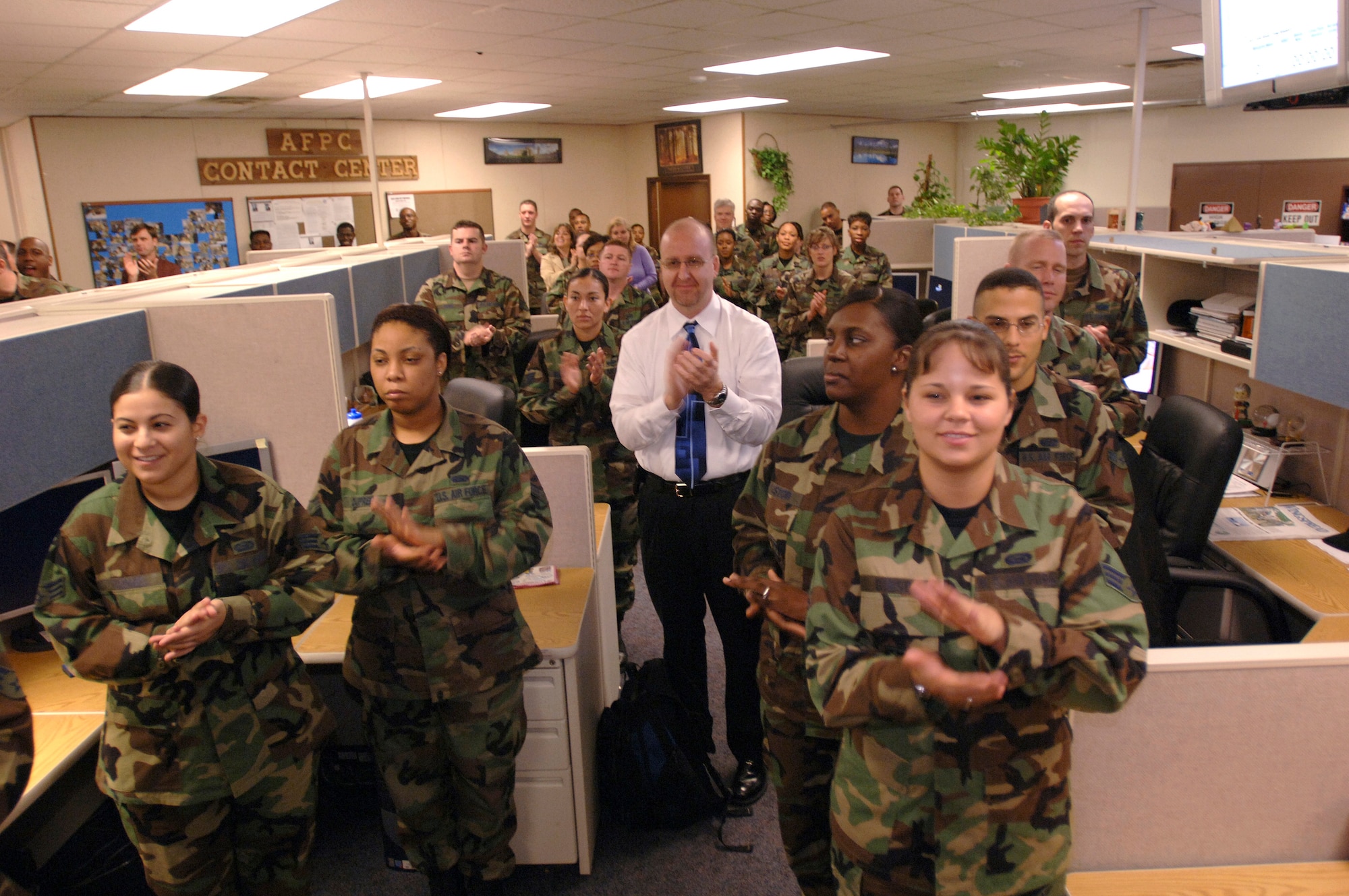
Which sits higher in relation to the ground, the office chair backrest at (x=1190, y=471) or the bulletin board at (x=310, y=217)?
the bulletin board at (x=310, y=217)

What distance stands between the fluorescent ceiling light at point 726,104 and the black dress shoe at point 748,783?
7.56m

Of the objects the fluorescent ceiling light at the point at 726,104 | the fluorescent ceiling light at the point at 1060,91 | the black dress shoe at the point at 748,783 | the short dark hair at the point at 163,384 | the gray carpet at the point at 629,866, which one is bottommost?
the gray carpet at the point at 629,866

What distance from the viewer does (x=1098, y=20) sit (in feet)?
17.3

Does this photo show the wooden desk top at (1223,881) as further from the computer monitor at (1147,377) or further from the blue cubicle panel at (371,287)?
the blue cubicle panel at (371,287)

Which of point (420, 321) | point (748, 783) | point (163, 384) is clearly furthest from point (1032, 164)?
point (163, 384)

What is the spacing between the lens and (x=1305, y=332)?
8.02ft

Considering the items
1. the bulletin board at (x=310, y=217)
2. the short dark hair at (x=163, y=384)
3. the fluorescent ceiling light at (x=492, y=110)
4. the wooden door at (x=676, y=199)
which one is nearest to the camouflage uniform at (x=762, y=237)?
the fluorescent ceiling light at (x=492, y=110)

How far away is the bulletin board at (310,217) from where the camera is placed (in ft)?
28.9

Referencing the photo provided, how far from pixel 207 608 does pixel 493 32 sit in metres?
4.44

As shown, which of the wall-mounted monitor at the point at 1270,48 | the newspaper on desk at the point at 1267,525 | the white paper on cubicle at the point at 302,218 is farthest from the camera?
the white paper on cubicle at the point at 302,218

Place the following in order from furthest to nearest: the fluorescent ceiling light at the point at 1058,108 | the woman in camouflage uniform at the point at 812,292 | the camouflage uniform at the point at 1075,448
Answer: the fluorescent ceiling light at the point at 1058,108
the woman in camouflage uniform at the point at 812,292
the camouflage uniform at the point at 1075,448

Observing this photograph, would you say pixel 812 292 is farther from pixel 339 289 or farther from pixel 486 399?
pixel 486 399

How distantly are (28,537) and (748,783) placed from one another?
187 centimetres

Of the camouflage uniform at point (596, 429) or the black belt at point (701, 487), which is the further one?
the camouflage uniform at point (596, 429)
